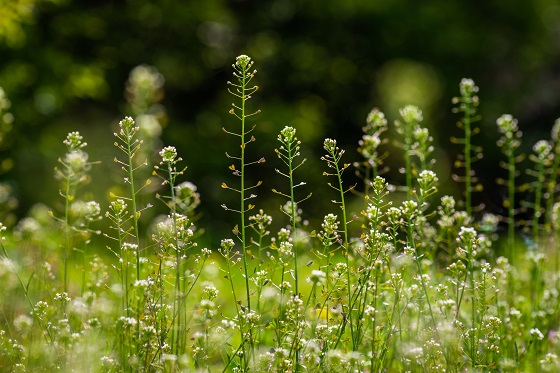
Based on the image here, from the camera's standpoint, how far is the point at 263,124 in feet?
38.4

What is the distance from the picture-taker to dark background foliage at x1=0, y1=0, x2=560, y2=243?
36.0ft

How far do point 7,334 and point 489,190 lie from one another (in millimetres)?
12714

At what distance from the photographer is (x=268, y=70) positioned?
13.8 m

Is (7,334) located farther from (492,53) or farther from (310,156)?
(492,53)

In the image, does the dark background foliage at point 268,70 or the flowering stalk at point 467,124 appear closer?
the flowering stalk at point 467,124

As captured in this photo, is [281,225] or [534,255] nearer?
[534,255]

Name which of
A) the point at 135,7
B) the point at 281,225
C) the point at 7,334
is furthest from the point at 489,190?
the point at 7,334

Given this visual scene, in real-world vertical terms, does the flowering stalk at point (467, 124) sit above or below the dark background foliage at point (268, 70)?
below

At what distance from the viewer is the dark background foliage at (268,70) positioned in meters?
11.0

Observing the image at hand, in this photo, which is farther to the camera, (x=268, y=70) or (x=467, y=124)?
(x=268, y=70)

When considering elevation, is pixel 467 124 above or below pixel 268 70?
below

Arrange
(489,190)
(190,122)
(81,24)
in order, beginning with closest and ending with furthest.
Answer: (81,24)
(190,122)
(489,190)

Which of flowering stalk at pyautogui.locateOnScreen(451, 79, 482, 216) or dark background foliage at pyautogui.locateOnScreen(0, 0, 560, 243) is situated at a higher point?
dark background foliage at pyautogui.locateOnScreen(0, 0, 560, 243)

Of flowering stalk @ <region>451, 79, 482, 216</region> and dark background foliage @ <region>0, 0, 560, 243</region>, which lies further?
dark background foliage @ <region>0, 0, 560, 243</region>
